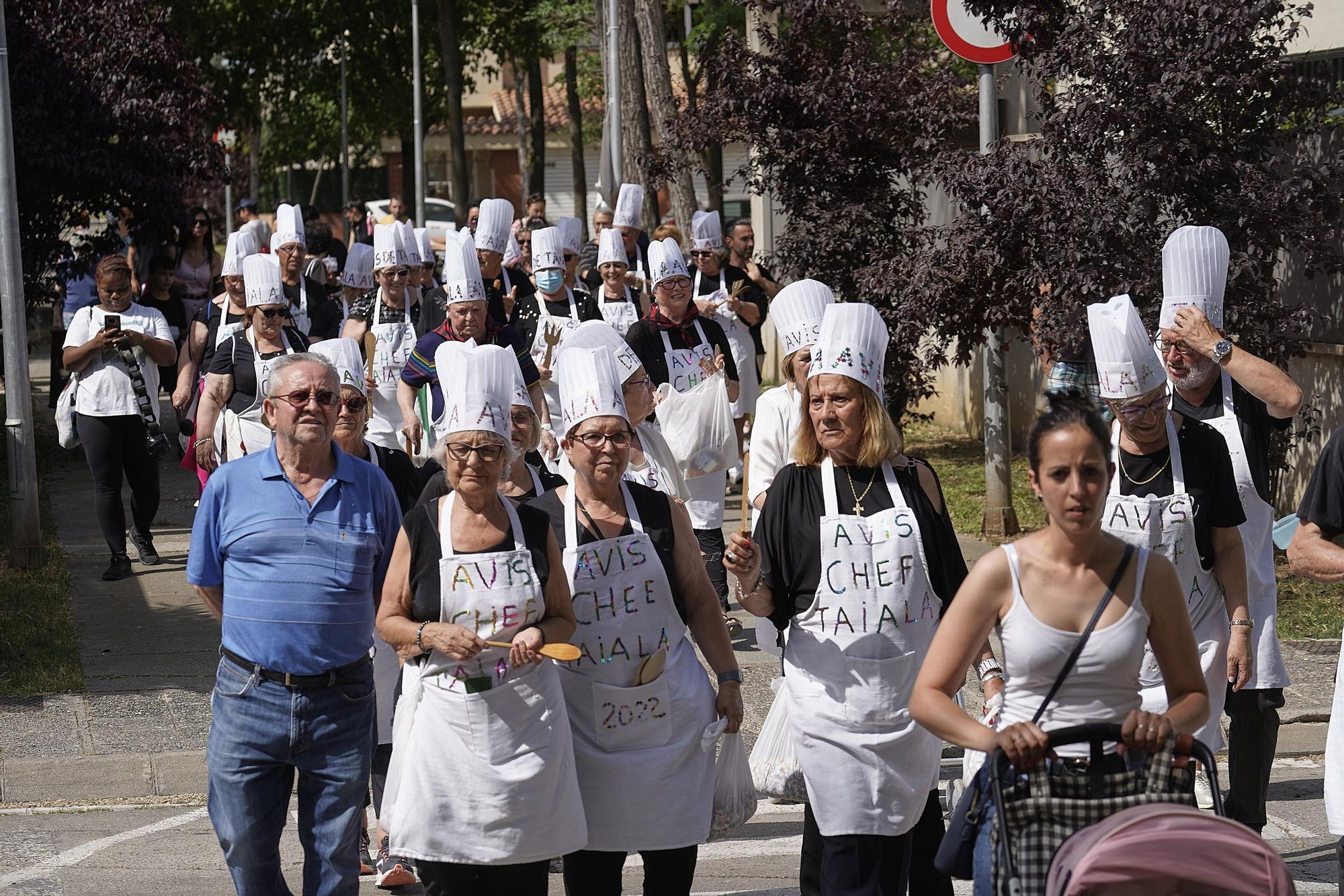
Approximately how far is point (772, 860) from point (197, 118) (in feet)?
36.9

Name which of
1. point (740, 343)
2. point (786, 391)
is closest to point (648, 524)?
point (786, 391)

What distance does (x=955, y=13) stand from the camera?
1084 centimetres

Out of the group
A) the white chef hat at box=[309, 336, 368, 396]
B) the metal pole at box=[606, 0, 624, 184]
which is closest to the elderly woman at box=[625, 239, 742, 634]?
the white chef hat at box=[309, 336, 368, 396]

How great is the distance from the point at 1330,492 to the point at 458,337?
199 inches

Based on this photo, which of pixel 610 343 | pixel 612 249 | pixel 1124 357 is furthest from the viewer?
pixel 612 249

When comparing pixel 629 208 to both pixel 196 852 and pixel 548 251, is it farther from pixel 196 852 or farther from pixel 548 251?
pixel 196 852

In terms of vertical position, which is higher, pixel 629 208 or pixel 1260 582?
pixel 629 208

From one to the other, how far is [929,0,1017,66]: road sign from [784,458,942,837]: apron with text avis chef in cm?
649

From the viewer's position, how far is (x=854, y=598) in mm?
4945

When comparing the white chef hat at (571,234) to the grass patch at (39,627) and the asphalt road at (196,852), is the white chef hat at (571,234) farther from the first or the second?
the asphalt road at (196,852)

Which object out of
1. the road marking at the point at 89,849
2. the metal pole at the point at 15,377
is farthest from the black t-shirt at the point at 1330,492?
the metal pole at the point at 15,377

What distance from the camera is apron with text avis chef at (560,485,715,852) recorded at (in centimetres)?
479

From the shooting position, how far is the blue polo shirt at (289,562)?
4.96m

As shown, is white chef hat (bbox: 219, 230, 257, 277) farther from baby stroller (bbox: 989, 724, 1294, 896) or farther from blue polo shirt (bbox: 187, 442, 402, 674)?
baby stroller (bbox: 989, 724, 1294, 896)
